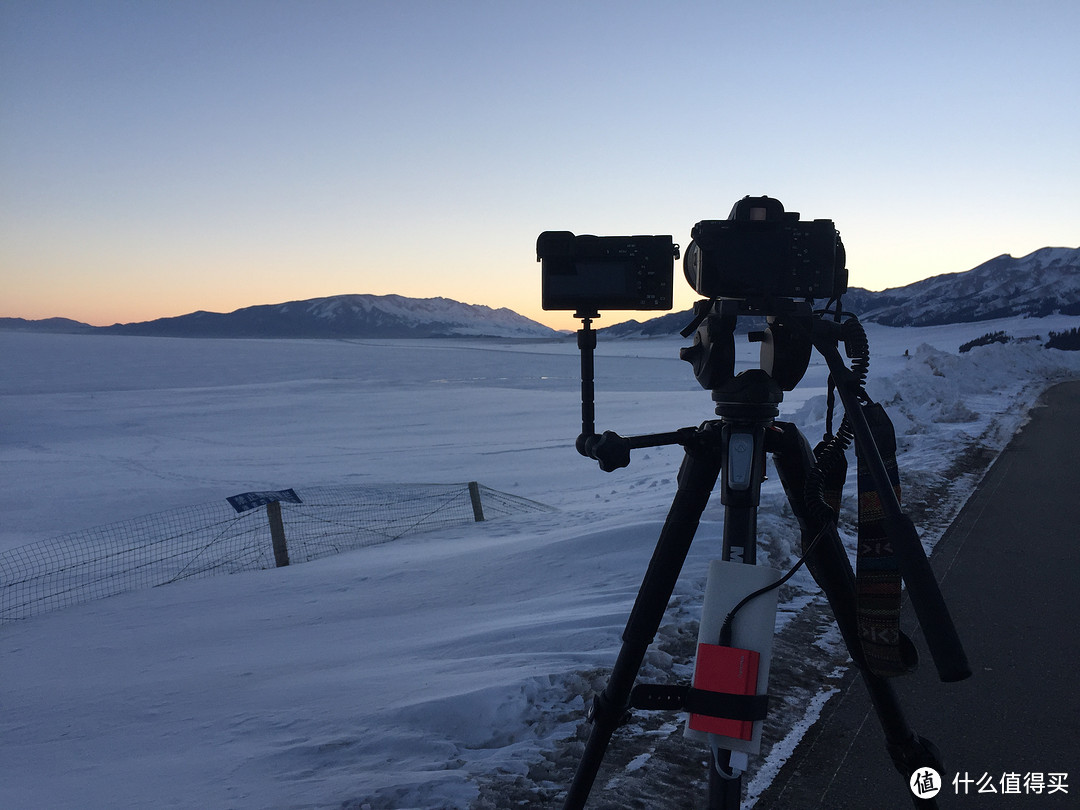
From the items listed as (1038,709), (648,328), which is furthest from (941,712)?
(648,328)

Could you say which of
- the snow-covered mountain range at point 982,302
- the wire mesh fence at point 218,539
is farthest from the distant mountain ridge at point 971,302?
the wire mesh fence at point 218,539

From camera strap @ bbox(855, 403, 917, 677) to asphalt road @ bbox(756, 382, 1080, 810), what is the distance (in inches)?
39.1

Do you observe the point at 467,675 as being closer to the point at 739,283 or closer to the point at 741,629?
the point at 741,629

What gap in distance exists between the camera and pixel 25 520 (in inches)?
373

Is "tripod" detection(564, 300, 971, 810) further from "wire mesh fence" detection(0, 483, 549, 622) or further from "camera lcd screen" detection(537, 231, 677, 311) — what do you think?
"wire mesh fence" detection(0, 483, 549, 622)

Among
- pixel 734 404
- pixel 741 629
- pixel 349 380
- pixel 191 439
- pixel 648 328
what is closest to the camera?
pixel 741 629

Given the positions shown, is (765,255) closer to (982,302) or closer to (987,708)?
(987,708)

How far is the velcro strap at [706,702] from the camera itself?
5.00ft

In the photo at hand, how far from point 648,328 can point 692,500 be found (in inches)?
7422

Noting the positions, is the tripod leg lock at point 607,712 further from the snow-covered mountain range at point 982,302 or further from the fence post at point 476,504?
the snow-covered mountain range at point 982,302

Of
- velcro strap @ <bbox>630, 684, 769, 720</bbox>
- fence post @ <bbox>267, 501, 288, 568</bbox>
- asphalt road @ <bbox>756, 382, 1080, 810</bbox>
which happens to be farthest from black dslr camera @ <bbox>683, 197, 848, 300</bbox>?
fence post @ <bbox>267, 501, 288, 568</bbox>

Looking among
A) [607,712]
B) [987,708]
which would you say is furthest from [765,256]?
[987,708]

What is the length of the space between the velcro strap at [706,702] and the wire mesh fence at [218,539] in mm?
5435

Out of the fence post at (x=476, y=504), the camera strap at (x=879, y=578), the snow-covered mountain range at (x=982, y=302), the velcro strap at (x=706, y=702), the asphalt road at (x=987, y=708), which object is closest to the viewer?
the camera strap at (x=879, y=578)
